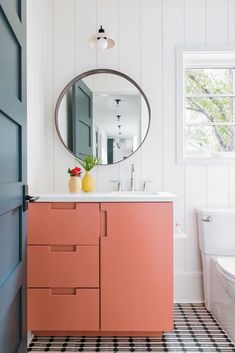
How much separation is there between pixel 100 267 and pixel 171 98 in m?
1.35

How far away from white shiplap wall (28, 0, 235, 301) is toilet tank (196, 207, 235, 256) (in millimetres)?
229

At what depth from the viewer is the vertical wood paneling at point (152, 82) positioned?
226cm

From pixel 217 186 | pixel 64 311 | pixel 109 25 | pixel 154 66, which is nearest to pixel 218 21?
pixel 154 66

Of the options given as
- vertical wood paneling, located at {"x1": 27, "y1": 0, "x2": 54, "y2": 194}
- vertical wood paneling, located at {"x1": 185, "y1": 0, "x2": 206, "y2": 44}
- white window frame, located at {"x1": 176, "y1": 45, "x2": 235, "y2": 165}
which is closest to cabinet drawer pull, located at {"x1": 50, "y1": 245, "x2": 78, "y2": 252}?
vertical wood paneling, located at {"x1": 27, "y1": 0, "x2": 54, "y2": 194}

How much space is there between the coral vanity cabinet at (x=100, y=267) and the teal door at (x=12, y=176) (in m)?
0.44

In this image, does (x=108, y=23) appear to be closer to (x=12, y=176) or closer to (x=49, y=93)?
(x=49, y=93)

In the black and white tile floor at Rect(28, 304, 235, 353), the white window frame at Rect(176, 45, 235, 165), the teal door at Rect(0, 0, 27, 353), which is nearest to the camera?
the teal door at Rect(0, 0, 27, 353)

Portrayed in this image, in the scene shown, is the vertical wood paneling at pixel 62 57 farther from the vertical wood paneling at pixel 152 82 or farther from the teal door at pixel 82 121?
the vertical wood paneling at pixel 152 82

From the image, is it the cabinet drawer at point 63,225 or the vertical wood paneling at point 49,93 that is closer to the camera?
the cabinet drawer at point 63,225

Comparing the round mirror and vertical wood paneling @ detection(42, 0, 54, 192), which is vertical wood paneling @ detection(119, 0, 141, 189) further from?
vertical wood paneling @ detection(42, 0, 54, 192)

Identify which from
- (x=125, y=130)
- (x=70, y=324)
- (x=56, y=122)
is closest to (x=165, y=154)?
(x=125, y=130)

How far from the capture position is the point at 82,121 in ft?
7.43

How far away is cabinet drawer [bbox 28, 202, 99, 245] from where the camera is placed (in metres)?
1.71

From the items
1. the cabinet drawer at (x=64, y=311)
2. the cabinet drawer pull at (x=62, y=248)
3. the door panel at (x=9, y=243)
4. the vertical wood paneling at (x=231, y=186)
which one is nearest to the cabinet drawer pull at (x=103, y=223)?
the cabinet drawer pull at (x=62, y=248)
